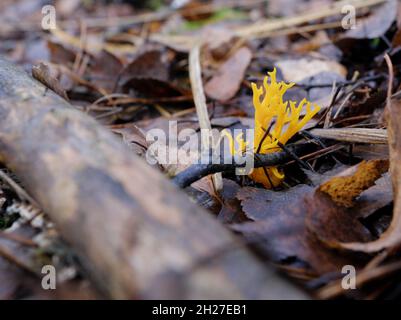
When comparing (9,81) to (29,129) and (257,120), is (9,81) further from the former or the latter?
(257,120)

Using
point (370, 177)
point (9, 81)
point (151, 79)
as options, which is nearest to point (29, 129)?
point (9, 81)

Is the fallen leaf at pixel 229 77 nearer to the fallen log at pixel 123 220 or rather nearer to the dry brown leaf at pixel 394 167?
the dry brown leaf at pixel 394 167

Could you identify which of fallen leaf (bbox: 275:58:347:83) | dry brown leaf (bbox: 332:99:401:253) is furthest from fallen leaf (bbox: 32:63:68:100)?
fallen leaf (bbox: 275:58:347:83)

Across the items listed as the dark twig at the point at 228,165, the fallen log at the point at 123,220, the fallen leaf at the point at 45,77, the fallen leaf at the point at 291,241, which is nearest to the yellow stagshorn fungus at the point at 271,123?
Result: the dark twig at the point at 228,165

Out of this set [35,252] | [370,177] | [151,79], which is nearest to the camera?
[35,252]

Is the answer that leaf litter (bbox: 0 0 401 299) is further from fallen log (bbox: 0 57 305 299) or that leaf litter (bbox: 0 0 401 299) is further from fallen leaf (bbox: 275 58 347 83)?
fallen log (bbox: 0 57 305 299)
